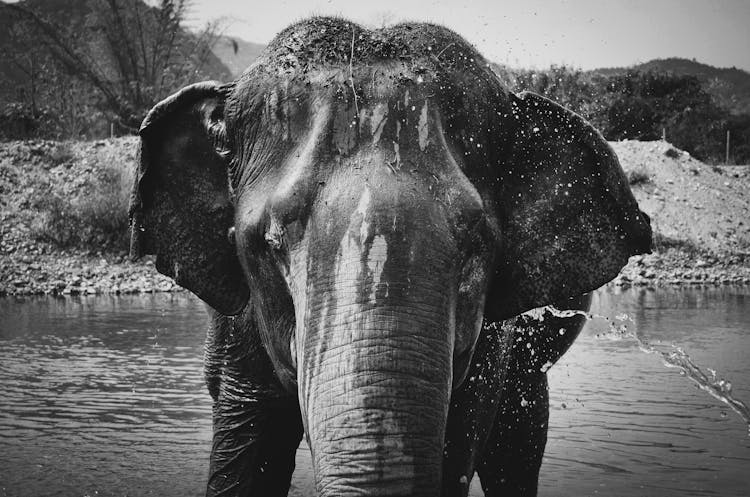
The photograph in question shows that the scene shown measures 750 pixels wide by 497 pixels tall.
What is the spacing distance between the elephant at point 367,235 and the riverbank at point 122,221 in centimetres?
1845

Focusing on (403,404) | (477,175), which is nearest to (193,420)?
(477,175)

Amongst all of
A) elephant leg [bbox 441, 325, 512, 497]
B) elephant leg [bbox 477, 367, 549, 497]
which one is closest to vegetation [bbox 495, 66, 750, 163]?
elephant leg [bbox 477, 367, 549, 497]

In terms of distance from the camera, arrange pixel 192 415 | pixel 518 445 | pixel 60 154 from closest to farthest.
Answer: pixel 518 445 → pixel 192 415 → pixel 60 154

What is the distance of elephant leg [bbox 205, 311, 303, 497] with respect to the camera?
471 cm

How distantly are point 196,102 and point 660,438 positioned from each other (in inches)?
224

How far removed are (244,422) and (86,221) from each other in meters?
23.1

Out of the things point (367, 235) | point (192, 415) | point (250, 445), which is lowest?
point (192, 415)

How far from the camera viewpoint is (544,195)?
4.20 m

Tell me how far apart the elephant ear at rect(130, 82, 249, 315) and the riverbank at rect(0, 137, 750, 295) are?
1848cm

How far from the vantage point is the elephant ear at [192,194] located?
167 inches

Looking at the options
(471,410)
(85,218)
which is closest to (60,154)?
(85,218)

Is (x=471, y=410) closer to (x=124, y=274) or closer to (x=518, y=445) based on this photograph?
(x=518, y=445)

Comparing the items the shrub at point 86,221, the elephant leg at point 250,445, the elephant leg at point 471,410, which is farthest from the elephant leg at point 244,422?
the shrub at point 86,221

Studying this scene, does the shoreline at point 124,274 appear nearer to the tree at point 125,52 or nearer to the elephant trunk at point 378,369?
the tree at point 125,52
